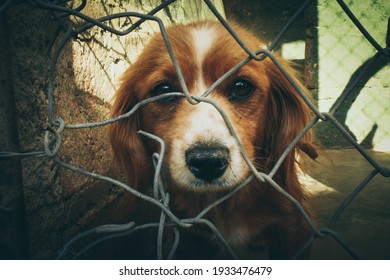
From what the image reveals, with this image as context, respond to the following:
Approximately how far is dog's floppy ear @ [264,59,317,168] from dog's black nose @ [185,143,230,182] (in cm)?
69

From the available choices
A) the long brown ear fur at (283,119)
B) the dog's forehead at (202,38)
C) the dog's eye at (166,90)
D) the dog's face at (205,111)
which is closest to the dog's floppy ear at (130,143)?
the dog's face at (205,111)

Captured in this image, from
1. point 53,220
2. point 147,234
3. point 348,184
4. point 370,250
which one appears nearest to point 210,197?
point 147,234

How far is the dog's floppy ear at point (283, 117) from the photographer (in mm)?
1845

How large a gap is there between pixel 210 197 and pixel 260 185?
32cm

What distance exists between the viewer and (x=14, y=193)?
4.06 ft

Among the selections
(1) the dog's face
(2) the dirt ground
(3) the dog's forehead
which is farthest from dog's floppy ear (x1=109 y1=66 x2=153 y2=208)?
(2) the dirt ground

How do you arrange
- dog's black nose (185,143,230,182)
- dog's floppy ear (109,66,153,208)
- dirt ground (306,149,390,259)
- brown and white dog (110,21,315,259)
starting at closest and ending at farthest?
dog's black nose (185,143,230,182), brown and white dog (110,21,315,259), dirt ground (306,149,390,259), dog's floppy ear (109,66,153,208)

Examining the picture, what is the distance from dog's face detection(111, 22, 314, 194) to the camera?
4.35ft

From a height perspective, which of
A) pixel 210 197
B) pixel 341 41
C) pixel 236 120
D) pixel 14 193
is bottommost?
pixel 210 197

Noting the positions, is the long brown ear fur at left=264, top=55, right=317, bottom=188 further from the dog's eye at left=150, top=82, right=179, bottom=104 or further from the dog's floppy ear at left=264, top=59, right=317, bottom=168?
the dog's eye at left=150, top=82, right=179, bottom=104

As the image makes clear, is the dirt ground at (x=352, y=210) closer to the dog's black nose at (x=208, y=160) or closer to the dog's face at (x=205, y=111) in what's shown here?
the dog's face at (x=205, y=111)

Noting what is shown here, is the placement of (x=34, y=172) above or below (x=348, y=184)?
above

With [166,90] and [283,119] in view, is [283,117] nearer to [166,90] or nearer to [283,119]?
[283,119]

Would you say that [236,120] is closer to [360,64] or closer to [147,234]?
[147,234]
